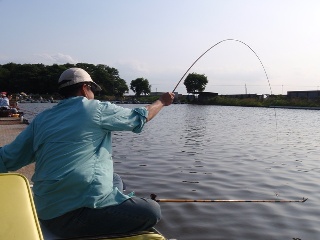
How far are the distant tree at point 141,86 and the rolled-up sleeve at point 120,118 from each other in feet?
500

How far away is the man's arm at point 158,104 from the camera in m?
3.82

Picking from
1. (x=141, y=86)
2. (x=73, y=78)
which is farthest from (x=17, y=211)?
(x=141, y=86)

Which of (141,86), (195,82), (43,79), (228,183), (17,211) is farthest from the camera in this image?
(141,86)

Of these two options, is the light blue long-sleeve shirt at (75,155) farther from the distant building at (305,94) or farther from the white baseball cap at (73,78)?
the distant building at (305,94)

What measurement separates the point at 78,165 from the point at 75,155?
0.08 meters

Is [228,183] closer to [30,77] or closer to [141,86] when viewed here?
[30,77]

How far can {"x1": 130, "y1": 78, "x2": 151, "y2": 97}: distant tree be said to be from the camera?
155875 millimetres

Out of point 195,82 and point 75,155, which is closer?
point 75,155

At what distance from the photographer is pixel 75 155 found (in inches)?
127

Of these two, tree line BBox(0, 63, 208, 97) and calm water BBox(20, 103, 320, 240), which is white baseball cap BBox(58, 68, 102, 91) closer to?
calm water BBox(20, 103, 320, 240)

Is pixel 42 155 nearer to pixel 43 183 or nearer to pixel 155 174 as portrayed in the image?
pixel 43 183

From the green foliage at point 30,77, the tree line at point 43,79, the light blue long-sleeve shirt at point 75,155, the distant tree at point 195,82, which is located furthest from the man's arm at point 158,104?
the distant tree at point 195,82

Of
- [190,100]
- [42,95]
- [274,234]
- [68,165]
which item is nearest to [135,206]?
[68,165]

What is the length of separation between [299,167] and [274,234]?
7.09m
